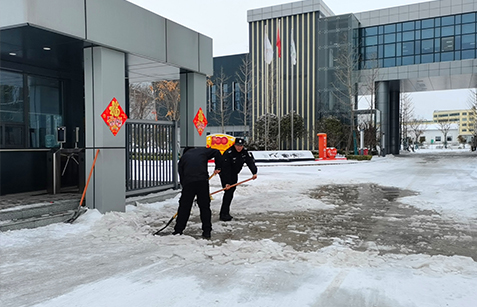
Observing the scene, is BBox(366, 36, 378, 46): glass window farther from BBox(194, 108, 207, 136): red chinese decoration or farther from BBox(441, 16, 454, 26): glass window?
BBox(194, 108, 207, 136): red chinese decoration

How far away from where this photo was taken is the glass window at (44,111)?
31.9 ft

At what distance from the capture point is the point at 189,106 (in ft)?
37.1

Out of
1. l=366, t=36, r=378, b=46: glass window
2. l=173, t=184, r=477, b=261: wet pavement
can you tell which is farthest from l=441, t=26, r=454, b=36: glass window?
l=173, t=184, r=477, b=261: wet pavement

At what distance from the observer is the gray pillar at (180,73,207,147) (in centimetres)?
1123

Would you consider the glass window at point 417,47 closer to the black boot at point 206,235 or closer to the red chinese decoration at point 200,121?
the red chinese decoration at point 200,121

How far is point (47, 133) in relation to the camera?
10117mm

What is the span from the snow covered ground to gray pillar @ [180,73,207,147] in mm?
2621

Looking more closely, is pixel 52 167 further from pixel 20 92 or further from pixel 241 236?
pixel 241 236

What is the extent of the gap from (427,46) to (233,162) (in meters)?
37.7

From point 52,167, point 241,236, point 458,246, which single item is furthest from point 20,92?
point 458,246

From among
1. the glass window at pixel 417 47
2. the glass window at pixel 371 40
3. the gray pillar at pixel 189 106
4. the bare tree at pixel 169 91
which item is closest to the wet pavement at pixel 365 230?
the gray pillar at pixel 189 106

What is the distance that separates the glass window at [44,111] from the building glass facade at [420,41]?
36.2m

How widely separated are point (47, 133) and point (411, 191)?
11.3 meters

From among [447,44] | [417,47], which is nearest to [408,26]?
[417,47]
